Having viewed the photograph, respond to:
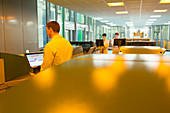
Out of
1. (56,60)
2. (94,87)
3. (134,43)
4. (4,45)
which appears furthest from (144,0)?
(94,87)

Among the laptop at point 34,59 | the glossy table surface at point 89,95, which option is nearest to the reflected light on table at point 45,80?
the glossy table surface at point 89,95

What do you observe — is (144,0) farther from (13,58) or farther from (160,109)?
(160,109)

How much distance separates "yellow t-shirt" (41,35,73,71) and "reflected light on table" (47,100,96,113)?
1747 millimetres

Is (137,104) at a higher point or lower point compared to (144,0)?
lower

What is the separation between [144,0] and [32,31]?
15.0 ft

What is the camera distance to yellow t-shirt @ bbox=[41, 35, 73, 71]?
2.05m

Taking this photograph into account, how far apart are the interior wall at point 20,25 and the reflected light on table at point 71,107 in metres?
5.81

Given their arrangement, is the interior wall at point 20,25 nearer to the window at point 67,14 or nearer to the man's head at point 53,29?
the window at point 67,14

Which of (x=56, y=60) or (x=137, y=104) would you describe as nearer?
(x=137, y=104)

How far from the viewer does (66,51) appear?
219 cm

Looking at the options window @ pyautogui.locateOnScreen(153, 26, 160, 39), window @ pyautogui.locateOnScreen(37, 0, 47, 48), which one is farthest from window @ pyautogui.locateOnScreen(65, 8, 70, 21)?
window @ pyautogui.locateOnScreen(153, 26, 160, 39)

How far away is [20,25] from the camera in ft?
20.3

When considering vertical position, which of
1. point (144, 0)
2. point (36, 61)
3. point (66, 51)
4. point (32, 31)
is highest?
point (144, 0)

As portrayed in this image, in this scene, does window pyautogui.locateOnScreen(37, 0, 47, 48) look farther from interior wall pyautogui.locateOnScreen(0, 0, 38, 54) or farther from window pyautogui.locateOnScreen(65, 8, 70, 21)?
window pyautogui.locateOnScreen(65, 8, 70, 21)
